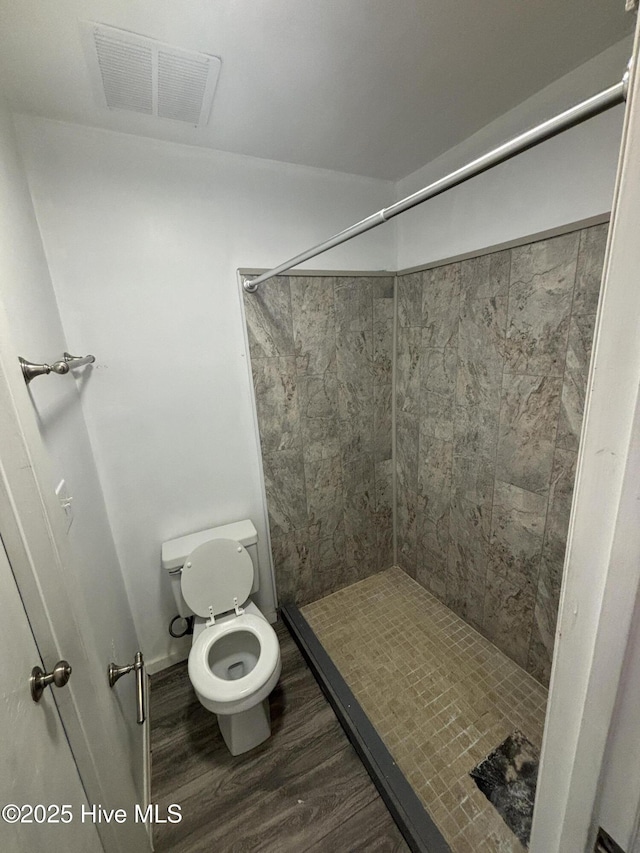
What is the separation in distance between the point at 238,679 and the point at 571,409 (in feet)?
5.55

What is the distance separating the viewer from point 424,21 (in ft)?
3.01

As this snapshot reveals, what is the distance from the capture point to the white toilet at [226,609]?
1414 millimetres

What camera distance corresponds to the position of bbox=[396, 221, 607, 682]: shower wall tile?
1.29m

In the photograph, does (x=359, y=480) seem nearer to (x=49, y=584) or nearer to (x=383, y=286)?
(x=383, y=286)

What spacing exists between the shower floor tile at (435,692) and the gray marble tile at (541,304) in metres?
1.46

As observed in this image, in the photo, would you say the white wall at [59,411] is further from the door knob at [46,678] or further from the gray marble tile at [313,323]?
the gray marble tile at [313,323]

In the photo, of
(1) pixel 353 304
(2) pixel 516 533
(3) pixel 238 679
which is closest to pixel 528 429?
(2) pixel 516 533

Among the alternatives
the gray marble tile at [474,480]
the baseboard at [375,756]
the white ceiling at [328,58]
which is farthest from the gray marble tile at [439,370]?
the baseboard at [375,756]

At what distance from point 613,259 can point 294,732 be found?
193 centimetres

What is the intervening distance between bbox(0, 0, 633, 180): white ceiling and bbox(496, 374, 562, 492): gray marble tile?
99 centimetres

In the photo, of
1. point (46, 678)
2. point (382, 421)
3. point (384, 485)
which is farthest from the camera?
point (384, 485)

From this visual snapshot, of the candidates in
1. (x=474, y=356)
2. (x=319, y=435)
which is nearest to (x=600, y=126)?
(x=474, y=356)

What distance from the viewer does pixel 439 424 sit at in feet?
6.11

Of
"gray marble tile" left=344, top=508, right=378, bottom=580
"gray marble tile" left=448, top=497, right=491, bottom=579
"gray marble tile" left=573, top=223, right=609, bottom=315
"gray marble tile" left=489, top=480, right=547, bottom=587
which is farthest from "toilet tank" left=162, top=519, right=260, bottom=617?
"gray marble tile" left=573, top=223, right=609, bottom=315
